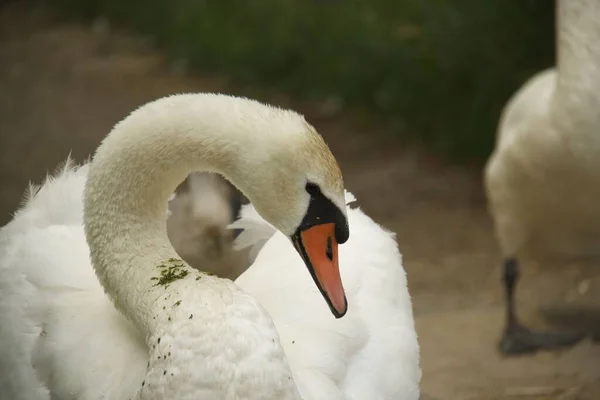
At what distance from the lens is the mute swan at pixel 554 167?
271 cm

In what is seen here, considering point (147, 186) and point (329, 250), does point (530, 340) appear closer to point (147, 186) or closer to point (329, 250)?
point (329, 250)

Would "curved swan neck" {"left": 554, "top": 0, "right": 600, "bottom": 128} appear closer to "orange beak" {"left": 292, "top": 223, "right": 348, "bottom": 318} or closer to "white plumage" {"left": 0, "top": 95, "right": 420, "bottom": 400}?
"white plumage" {"left": 0, "top": 95, "right": 420, "bottom": 400}

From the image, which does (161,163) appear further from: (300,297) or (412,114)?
(412,114)

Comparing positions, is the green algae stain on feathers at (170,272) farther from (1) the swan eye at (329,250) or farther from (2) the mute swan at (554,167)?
(2) the mute swan at (554,167)

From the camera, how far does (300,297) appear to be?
1.80m

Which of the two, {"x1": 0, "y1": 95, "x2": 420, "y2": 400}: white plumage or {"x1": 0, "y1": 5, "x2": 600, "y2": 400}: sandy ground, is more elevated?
{"x1": 0, "y1": 5, "x2": 600, "y2": 400}: sandy ground

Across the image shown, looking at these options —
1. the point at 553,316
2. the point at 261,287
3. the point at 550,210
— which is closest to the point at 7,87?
the point at 261,287

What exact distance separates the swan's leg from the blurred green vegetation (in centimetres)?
134

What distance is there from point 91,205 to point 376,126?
11.1 feet

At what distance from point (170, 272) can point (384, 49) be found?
134 inches

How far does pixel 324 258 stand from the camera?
153 cm

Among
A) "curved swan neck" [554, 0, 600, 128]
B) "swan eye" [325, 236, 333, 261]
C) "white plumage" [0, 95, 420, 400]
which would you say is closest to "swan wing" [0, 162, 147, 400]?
"white plumage" [0, 95, 420, 400]

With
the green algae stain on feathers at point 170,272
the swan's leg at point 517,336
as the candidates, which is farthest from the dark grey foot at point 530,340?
the green algae stain on feathers at point 170,272

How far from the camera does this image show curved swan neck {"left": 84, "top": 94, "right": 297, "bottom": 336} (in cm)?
149
